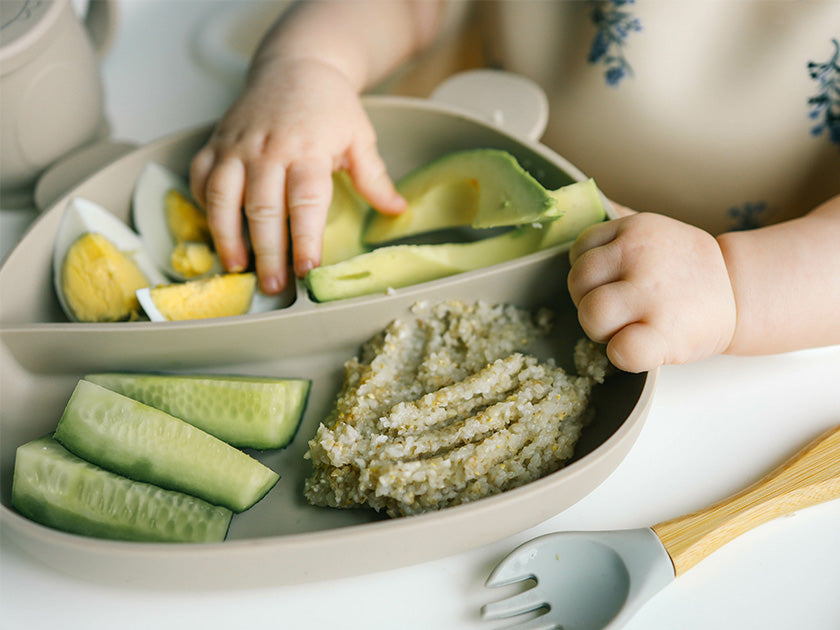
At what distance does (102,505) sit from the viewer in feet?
1.80

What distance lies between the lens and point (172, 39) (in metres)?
1.24

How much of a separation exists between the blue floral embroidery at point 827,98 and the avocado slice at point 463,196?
0.42m

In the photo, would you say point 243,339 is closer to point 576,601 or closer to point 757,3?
point 576,601

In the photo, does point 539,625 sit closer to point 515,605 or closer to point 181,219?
point 515,605

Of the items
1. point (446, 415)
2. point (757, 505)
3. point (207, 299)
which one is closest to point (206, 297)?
point (207, 299)

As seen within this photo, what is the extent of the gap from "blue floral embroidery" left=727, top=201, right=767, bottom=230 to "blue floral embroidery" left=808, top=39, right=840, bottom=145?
121 mm

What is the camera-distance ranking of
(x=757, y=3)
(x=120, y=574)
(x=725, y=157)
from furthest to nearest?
1. (x=725, y=157)
2. (x=757, y=3)
3. (x=120, y=574)

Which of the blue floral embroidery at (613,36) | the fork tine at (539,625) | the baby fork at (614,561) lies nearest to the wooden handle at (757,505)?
the baby fork at (614,561)

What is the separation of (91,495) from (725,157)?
888 millimetres

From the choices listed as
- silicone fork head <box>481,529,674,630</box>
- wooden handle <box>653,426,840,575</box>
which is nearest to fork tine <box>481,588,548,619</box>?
silicone fork head <box>481,529,674,630</box>

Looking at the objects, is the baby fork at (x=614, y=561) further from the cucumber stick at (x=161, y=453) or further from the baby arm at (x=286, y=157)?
the baby arm at (x=286, y=157)

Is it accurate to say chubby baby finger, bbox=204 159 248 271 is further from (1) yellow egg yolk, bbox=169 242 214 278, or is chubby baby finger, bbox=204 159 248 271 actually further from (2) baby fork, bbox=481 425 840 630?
(2) baby fork, bbox=481 425 840 630

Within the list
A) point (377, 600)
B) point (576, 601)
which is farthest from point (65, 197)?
point (576, 601)

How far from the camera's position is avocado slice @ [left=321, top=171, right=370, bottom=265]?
81 cm
